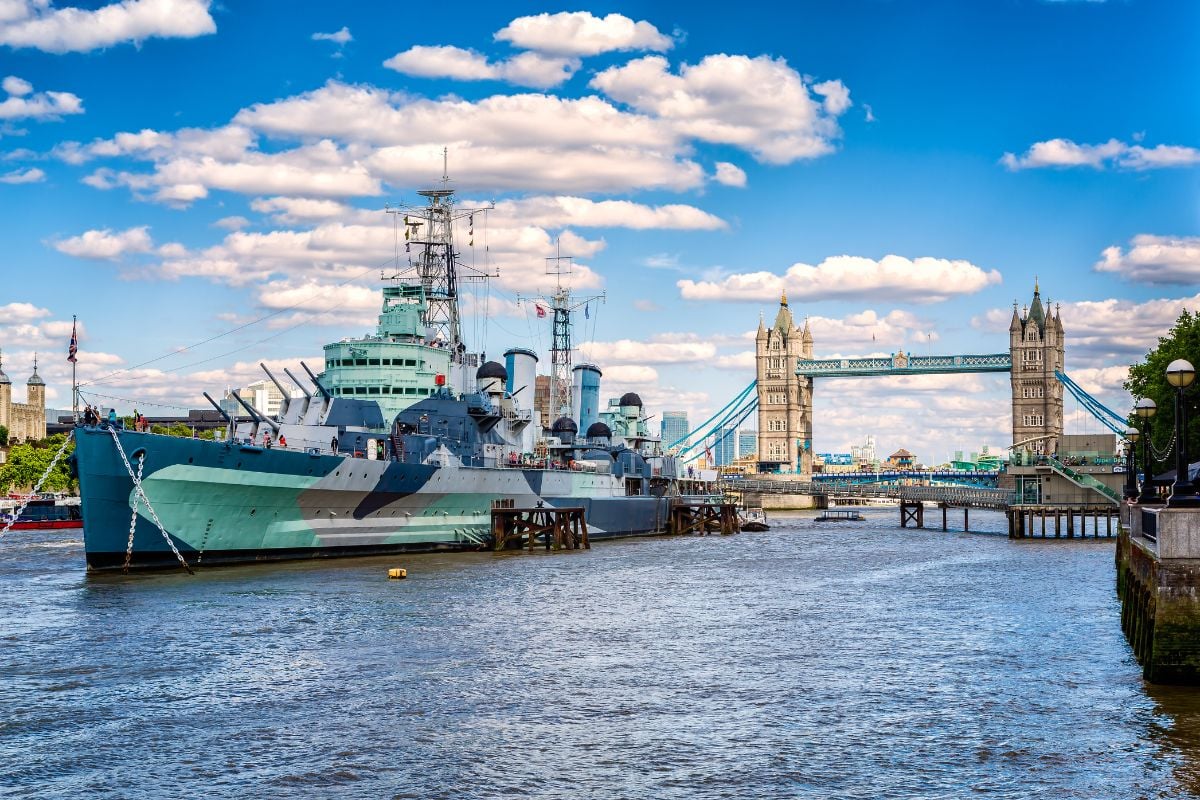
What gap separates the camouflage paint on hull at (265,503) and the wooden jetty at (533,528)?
2.34 ft

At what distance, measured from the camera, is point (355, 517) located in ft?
135

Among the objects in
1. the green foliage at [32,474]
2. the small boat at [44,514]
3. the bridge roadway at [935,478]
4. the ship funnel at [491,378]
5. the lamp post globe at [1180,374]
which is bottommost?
the small boat at [44,514]

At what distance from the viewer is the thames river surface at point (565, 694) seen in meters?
14.5

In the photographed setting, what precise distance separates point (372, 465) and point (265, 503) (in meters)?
4.08

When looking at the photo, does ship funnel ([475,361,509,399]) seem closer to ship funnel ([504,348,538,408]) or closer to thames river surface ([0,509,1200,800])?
ship funnel ([504,348,538,408])

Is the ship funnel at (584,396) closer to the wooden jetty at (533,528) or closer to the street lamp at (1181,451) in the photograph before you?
the wooden jetty at (533,528)

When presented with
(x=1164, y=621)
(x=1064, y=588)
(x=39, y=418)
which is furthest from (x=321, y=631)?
(x=39, y=418)

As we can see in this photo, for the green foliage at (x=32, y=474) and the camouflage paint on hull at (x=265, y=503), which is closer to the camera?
the camouflage paint on hull at (x=265, y=503)

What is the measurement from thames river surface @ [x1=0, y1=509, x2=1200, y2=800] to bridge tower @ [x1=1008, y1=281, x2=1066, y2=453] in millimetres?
167573

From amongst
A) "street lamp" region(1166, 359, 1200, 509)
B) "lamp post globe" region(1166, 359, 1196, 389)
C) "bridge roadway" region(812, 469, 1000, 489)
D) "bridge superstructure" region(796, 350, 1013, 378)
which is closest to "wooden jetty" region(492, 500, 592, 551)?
"street lamp" region(1166, 359, 1200, 509)

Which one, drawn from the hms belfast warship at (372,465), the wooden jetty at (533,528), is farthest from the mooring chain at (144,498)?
the wooden jetty at (533,528)

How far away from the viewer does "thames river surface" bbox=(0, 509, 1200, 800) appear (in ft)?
47.4

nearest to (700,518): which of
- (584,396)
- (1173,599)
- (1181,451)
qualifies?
(584,396)

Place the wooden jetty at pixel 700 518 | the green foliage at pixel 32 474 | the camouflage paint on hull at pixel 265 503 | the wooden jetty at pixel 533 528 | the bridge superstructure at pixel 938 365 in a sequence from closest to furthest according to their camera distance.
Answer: the camouflage paint on hull at pixel 265 503 → the wooden jetty at pixel 533 528 → the wooden jetty at pixel 700 518 → the green foliage at pixel 32 474 → the bridge superstructure at pixel 938 365
